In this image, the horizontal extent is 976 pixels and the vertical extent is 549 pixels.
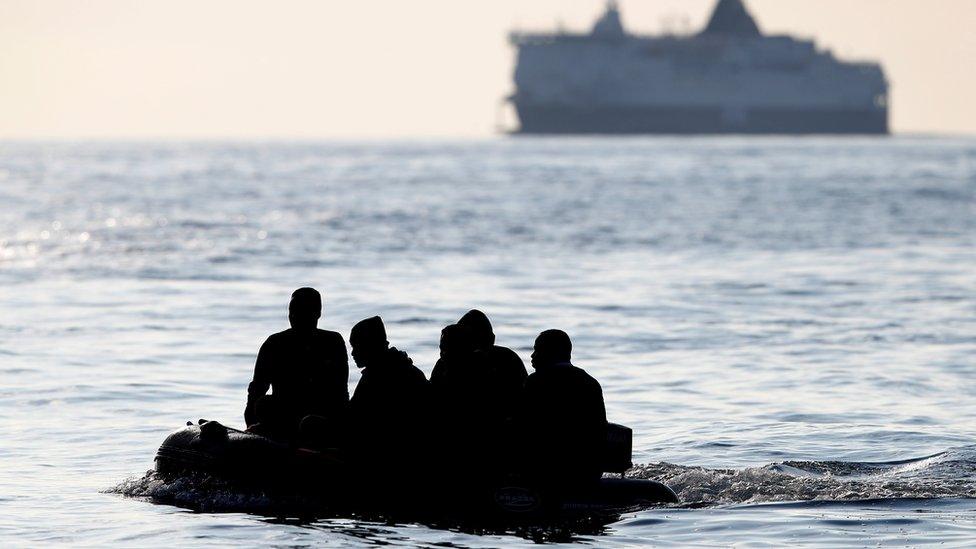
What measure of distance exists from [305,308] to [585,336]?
36.7ft

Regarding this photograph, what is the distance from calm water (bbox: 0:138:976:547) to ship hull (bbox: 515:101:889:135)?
115957mm

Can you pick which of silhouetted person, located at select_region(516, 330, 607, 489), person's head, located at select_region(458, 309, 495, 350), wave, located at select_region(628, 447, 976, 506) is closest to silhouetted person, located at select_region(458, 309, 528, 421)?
person's head, located at select_region(458, 309, 495, 350)

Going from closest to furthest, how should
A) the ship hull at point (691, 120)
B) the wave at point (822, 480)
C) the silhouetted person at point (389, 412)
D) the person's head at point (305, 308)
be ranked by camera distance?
1. the silhouetted person at point (389, 412)
2. the person's head at point (305, 308)
3. the wave at point (822, 480)
4. the ship hull at point (691, 120)

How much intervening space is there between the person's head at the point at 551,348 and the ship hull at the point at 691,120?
16438 centimetres

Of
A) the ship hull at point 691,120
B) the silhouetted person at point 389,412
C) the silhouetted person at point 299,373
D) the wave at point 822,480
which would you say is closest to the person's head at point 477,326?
the silhouetted person at point 389,412

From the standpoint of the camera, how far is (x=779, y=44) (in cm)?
17600

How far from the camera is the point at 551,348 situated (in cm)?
1007

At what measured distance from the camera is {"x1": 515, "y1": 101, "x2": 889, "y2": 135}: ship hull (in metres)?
176

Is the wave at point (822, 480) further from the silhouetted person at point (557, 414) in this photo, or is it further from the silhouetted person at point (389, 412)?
the silhouetted person at point (389, 412)

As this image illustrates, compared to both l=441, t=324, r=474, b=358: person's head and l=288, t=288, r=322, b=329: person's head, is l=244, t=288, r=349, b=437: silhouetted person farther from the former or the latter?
l=441, t=324, r=474, b=358: person's head

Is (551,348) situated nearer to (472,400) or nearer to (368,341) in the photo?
(472,400)

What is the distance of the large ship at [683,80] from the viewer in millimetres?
171375

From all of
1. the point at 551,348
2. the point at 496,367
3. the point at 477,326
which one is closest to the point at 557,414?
the point at 551,348

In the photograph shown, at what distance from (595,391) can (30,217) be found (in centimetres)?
4373
